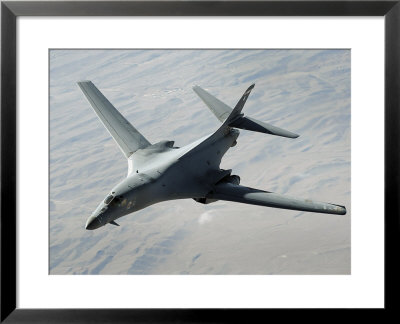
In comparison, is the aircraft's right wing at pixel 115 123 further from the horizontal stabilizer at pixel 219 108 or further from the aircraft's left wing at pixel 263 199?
the aircraft's left wing at pixel 263 199

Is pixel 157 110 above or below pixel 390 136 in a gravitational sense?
above

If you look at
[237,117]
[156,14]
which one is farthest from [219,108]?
[156,14]

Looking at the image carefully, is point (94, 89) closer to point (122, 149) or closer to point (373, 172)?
point (122, 149)

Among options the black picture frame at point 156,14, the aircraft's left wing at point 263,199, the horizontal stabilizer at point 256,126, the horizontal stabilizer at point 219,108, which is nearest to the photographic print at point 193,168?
the aircraft's left wing at point 263,199

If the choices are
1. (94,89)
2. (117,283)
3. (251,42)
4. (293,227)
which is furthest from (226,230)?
(94,89)

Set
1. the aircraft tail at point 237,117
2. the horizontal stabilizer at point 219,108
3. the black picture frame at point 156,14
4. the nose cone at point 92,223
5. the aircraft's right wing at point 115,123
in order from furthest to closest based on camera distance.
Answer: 1. the horizontal stabilizer at point 219,108
2. the aircraft tail at point 237,117
3. the aircraft's right wing at point 115,123
4. the nose cone at point 92,223
5. the black picture frame at point 156,14

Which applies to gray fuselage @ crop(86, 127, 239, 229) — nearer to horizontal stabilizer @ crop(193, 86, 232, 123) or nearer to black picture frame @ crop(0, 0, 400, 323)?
horizontal stabilizer @ crop(193, 86, 232, 123)
